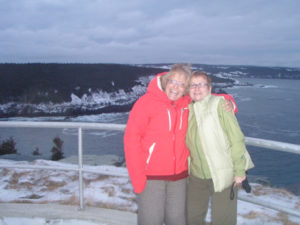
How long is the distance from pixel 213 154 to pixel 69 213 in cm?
150

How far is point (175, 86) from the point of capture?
1.76 m

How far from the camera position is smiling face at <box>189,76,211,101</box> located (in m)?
1.79

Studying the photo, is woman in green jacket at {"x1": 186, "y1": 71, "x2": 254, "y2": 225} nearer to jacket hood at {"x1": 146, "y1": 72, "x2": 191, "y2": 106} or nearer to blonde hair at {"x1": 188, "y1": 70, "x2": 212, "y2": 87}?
blonde hair at {"x1": 188, "y1": 70, "x2": 212, "y2": 87}

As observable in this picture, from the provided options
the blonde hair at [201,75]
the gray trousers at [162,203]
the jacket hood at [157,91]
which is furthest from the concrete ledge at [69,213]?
the blonde hair at [201,75]

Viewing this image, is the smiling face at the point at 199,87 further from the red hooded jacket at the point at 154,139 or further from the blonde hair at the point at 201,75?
the red hooded jacket at the point at 154,139

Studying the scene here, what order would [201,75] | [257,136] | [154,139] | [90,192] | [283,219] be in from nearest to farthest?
[154,139] < [201,75] < [283,219] < [90,192] < [257,136]

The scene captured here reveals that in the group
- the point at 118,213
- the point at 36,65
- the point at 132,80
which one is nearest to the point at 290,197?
the point at 118,213

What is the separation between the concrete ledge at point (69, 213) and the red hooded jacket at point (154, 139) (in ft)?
2.89

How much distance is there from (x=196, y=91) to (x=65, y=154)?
3299 cm

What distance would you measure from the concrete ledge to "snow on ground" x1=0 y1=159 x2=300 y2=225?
0.08 meters

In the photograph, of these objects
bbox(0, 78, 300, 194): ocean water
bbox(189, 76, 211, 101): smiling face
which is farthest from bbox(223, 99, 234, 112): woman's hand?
bbox(0, 78, 300, 194): ocean water

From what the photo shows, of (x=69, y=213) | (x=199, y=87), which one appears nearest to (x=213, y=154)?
(x=199, y=87)

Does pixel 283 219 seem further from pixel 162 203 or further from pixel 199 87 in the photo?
pixel 199 87

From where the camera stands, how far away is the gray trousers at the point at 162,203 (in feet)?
5.61
